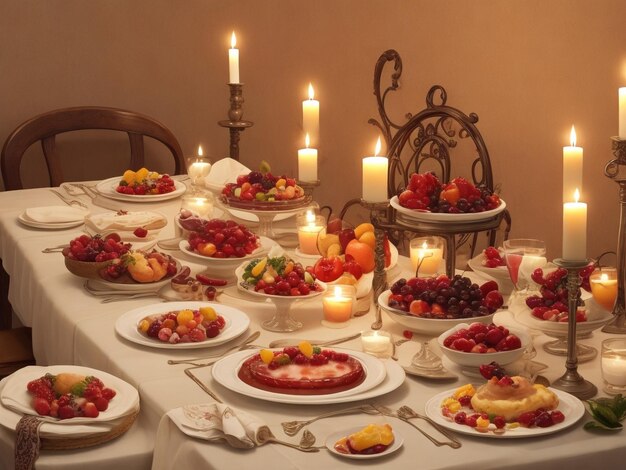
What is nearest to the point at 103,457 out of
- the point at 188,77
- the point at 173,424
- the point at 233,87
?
the point at 173,424

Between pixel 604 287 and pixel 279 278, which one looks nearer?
pixel 604 287

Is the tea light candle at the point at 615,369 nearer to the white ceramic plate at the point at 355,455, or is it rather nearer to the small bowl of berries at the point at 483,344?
the small bowl of berries at the point at 483,344

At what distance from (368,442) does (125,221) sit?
5.33ft

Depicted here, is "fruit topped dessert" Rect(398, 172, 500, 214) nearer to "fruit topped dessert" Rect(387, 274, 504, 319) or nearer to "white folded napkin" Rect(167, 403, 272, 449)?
"fruit topped dessert" Rect(387, 274, 504, 319)

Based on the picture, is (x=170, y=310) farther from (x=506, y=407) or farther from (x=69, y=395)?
(x=506, y=407)

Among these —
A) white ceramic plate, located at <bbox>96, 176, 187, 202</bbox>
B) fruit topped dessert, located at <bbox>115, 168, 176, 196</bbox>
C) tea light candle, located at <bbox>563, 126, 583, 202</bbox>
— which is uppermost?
tea light candle, located at <bbox>563, 126, 583, 202</bbox>

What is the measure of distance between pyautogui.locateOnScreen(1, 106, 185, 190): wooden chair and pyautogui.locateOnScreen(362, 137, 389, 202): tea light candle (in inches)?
81.7

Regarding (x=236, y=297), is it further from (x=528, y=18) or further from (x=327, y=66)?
(x=327, y=66)

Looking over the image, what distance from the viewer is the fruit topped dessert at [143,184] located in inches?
141

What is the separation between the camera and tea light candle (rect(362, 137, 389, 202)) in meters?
2.36

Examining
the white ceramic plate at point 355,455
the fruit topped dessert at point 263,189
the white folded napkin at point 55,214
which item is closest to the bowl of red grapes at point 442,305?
the white ceramic plate at point 355,455

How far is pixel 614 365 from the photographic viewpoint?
6.29 feet

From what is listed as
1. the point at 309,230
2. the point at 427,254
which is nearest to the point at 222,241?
the point at 309,230

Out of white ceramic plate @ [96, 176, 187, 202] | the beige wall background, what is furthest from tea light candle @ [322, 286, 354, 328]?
the beige wall background
